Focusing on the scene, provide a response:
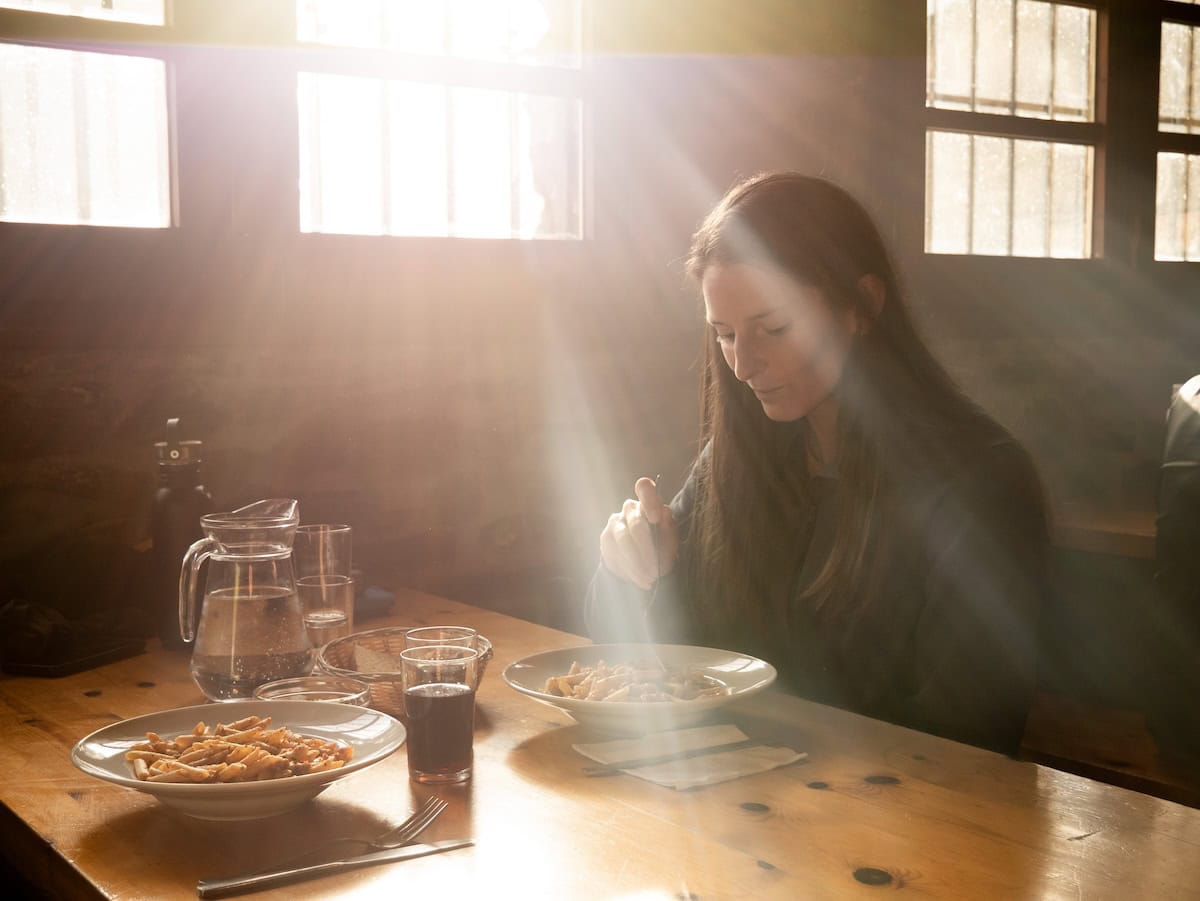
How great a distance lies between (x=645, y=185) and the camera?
2.94 m

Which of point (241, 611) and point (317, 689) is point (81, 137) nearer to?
point (241, 611)

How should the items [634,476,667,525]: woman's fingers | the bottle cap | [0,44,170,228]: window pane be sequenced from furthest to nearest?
1. [0,44,170,228]: window pane
2. the bottle cap
3. [634,476,667,525]: woman's fingers

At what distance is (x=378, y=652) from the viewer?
4.99 ft

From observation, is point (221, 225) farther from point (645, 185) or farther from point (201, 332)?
point (645, 185)

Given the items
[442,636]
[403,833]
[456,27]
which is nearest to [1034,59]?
[456,27]

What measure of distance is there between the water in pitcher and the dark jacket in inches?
32.4

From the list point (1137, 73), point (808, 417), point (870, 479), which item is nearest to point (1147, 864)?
point (870, 479)

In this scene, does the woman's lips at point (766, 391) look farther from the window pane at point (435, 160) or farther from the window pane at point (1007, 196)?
the window pane at point (1007, 196)

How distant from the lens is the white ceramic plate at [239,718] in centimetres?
105

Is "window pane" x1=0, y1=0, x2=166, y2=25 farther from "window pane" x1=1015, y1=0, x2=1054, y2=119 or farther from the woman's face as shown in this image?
"window pane" x1=1015, y1=0, x2=1054, y2=119

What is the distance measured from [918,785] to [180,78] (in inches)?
74.4

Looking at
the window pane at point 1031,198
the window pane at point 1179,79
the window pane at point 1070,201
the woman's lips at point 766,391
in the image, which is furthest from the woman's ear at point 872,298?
the window pane at point 1179,79

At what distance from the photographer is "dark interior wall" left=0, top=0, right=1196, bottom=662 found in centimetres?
222

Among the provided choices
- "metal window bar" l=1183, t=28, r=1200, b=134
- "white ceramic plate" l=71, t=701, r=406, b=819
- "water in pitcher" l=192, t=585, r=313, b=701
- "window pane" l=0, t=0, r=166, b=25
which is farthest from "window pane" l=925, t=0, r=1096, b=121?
"white ceramic plate" l=71, t=701, r=406, b=819
